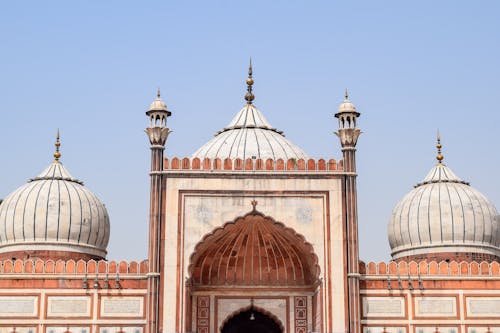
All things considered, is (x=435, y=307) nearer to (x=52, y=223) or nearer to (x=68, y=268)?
(x=68, y=268)

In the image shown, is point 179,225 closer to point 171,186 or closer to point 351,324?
point 171,186

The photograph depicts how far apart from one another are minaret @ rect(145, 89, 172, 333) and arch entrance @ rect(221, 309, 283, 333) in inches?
94.5

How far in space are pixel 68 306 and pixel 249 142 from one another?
6602 mm

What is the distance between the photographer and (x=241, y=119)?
1040 inches

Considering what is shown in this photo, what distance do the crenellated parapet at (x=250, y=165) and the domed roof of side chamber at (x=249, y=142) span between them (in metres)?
2.31

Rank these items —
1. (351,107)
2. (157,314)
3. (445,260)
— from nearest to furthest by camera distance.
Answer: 1. (157,314)
2. (351,107)
3. (445,260)

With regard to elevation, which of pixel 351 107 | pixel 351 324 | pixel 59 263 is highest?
pixel 351 107

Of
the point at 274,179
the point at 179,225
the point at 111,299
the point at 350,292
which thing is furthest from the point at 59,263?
the point at 350,292

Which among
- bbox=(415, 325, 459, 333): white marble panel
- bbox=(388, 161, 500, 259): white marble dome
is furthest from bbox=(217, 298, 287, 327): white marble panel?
bbox=(388, 161, 500, 259): white marble dome

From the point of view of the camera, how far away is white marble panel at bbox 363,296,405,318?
73.4 ft

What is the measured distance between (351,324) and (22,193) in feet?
31.9

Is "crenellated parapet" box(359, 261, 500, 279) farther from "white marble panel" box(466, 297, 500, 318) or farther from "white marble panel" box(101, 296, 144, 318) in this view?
"white marble panel" box(101, 296, 144, 318)

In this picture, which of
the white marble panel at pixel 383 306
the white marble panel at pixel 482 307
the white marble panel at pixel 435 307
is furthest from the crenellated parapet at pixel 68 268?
the white marble panel at pixel 482 307

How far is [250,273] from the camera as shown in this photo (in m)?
23.6
